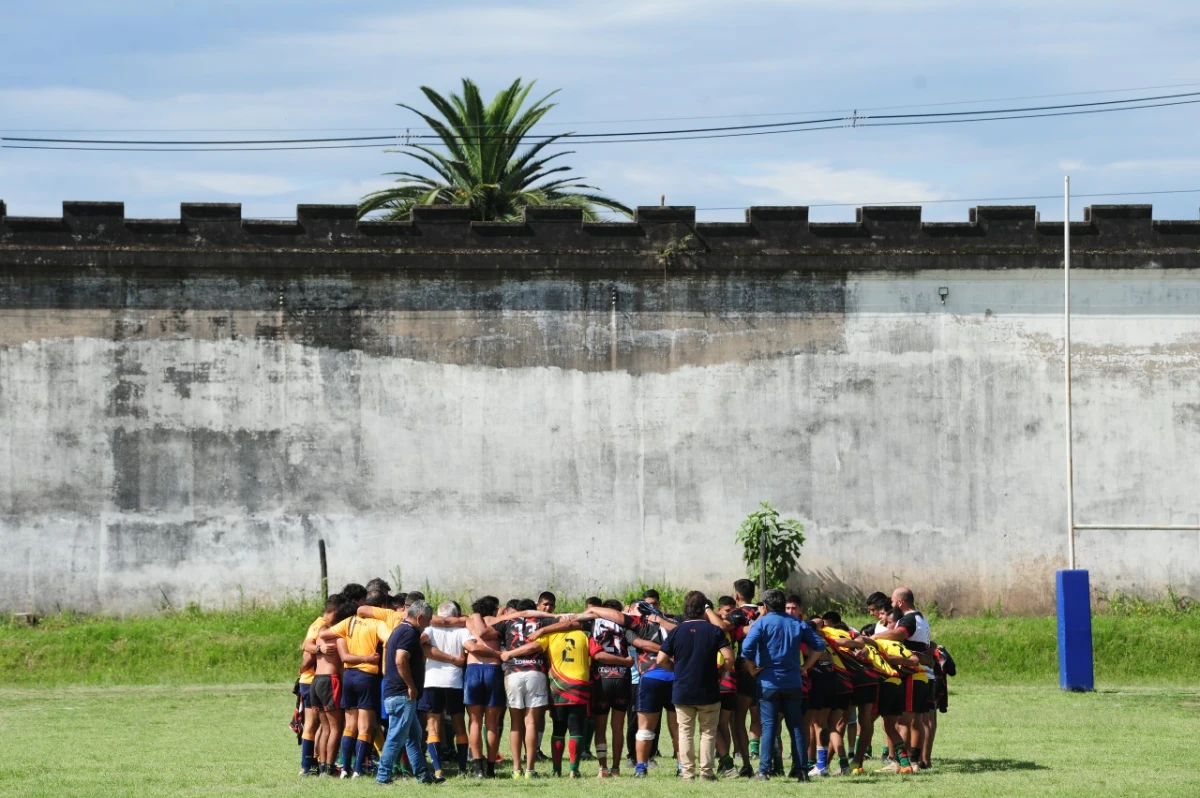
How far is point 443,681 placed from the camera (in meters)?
15.5

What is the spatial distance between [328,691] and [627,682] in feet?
9.19

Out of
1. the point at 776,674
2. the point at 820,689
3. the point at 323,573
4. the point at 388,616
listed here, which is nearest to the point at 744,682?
the point at 820,689

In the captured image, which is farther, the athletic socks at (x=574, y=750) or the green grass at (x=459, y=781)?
the athletic socks at (x=574, y=750)

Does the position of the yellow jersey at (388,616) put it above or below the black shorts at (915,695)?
above

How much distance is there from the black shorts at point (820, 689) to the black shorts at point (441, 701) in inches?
130

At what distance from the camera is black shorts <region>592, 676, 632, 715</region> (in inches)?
610

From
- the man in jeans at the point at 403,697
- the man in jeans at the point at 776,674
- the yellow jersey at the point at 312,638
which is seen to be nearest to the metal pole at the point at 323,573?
the yellow jersey at the point at 312,638

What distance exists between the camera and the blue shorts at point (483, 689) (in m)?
15.5

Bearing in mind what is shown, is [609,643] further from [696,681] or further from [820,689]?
[820,689]

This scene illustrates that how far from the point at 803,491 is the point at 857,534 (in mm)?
1146

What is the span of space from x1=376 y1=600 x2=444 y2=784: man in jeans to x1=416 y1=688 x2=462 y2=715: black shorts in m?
0.85

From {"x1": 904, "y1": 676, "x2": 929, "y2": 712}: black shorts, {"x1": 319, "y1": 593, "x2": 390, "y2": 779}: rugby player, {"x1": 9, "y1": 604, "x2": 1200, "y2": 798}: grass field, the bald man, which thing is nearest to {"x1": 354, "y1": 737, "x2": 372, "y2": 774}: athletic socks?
{"x1": 319, "y1": 593, "x2": 390, "y2": 779}: rugby player

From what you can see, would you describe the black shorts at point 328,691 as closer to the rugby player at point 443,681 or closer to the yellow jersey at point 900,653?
the rugby player at point 443,681

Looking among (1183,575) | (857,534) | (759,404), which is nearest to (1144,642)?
(1183,575)
